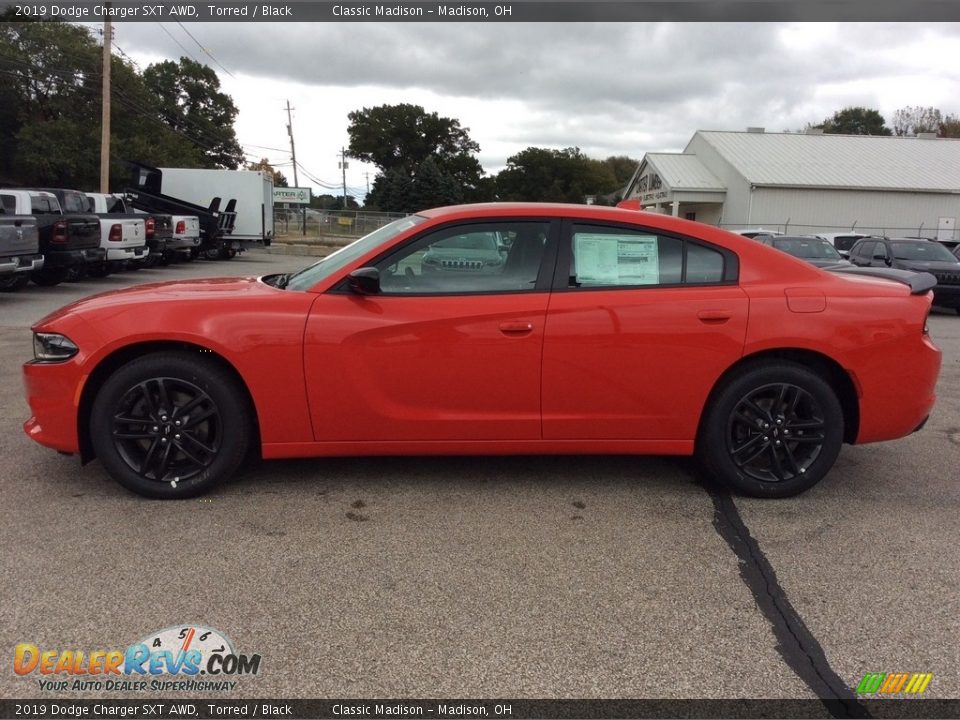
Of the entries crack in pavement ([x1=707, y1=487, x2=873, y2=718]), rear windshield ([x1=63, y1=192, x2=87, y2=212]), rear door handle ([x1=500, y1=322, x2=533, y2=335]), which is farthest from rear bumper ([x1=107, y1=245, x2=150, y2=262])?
crack in pavement ([x1=707, y1=487, x2=873, y2=718])

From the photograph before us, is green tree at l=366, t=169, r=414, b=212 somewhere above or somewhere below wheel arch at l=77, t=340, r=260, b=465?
above

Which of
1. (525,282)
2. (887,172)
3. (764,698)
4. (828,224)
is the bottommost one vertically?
(764,698)

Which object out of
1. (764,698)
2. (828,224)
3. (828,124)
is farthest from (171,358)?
(828,124)

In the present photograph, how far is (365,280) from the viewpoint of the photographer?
3664mm

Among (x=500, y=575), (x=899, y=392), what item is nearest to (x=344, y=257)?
(x=500, y=575)

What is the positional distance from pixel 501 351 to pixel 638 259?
92cm

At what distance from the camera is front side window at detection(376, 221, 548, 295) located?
3853 millimetres

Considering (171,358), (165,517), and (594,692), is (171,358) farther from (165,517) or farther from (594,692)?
(594,692)

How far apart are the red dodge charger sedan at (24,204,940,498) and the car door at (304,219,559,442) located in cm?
1

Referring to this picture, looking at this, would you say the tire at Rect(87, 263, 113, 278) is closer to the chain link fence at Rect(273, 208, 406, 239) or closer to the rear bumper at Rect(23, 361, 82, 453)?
the rear bumper at Rect(23, 361, 82, 453)

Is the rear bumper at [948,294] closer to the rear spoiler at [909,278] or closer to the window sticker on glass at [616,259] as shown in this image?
the rear spoiler at [909,278]

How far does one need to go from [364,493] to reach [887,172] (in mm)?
40265

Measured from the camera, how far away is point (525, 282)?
387 centimetres

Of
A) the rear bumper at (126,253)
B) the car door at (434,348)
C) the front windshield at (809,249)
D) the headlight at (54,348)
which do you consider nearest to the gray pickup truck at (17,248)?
the rear bumper at (126,253)
